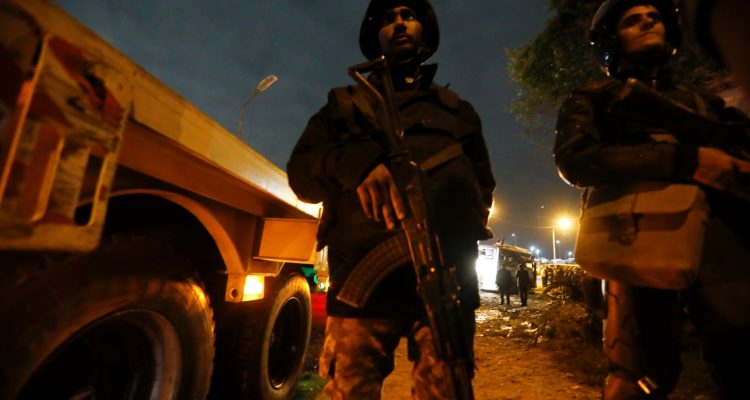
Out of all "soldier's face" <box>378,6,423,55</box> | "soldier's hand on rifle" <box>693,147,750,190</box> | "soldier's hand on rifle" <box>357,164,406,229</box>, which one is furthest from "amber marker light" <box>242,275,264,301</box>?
"soldier's hand on rifle" <box>693,147,750,190</box>

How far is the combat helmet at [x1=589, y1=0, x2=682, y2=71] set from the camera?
79.5 inches

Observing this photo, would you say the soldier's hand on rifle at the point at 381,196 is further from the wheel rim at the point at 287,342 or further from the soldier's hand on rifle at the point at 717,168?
the wheel rim at the point at 287,342

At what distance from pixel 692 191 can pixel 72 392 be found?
9.85 feet

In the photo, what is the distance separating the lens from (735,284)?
1.45 meters

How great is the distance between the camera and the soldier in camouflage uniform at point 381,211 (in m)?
1.38

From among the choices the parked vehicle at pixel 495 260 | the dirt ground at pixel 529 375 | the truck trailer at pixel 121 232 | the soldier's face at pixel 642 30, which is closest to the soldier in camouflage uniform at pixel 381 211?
the truck trailer at pixel 121 232

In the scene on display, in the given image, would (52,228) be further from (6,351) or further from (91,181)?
(6,351)

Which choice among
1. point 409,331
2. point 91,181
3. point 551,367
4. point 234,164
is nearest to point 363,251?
point 409,331

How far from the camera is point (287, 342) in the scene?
10.2 ft

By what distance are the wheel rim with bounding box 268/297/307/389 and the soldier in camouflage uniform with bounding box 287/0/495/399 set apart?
5.30 feet

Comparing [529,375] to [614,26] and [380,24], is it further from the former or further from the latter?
[380,24]

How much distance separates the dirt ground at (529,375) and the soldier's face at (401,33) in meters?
3.02

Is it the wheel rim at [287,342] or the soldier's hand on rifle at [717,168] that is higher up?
the soldier's hand on rifle at [717,168]

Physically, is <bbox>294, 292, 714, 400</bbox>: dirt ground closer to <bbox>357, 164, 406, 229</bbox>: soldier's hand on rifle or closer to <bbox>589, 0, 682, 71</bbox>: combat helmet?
<bbox>357, 164, 406, 229</bbox>: soldier's hand on rifle
